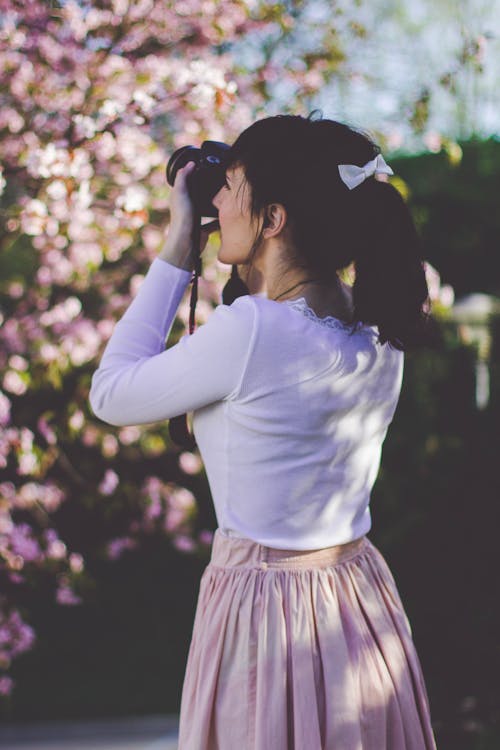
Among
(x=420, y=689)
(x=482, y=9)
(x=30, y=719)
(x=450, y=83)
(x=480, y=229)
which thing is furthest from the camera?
(x=482, y=9)

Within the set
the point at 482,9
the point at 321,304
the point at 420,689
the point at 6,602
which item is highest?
the point at 482,9

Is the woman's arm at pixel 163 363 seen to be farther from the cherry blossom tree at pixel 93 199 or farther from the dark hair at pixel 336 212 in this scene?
the cherry blossom tree at pixel 93 199

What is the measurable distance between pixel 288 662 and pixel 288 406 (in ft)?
1.23

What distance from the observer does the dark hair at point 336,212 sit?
4.15ft

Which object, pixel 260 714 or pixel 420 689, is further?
pixel 420 689

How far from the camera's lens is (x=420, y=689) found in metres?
1.42

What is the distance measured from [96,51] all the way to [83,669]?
315 cm

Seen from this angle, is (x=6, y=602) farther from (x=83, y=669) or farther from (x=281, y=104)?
(x=281, y=104)

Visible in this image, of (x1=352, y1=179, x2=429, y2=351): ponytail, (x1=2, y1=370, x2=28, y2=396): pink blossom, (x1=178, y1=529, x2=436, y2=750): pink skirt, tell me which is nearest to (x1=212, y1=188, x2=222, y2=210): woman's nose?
(x1=352, y1=179, x2=429, y2=351): ponytail

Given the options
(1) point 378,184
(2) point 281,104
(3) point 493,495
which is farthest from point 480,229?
(1) point 378,184

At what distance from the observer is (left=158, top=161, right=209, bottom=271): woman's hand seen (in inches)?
52.1

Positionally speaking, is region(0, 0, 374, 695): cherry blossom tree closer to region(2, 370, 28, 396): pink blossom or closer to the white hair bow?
region(2, 370, 28, 396): pink blossom

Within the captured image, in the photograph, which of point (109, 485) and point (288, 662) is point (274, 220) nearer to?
point (288, 662)

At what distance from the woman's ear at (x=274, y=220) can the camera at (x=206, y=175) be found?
0.33 ft
